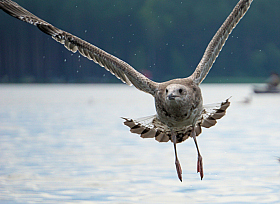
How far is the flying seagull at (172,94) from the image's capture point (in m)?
8.20

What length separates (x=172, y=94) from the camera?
7828 mm

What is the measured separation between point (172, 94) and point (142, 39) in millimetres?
55775

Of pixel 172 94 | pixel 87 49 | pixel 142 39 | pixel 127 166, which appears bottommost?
pixel 127 166

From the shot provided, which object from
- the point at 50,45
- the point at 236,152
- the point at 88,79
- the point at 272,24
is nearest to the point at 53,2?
the point at 50,45

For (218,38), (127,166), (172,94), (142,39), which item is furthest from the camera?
(142,39)

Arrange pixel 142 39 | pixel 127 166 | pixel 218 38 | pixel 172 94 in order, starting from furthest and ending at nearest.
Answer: pixel 142 39 → pixel 127 166 → pixel 218 38 → pixel 172 94

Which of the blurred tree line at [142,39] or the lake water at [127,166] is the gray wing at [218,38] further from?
the blurred tree line at [142,39]

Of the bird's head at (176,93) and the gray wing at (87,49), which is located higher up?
the gray wing at (87,49)

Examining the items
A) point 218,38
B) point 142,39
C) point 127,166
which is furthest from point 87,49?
point 142,39

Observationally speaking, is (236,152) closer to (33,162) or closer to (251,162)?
(251,162)

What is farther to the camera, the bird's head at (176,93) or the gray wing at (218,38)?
the gray wing at (218,38)

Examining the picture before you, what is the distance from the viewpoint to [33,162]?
1331 cm

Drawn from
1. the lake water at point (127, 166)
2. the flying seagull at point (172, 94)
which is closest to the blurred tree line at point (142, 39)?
the lake water at point (127, 166)

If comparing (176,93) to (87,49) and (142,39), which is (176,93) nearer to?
(87,49)
